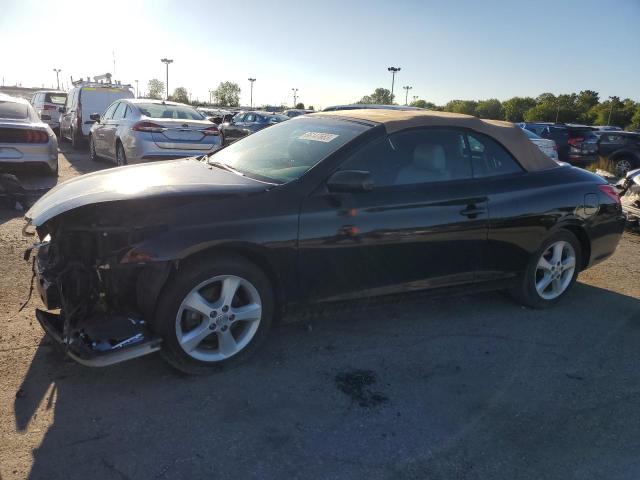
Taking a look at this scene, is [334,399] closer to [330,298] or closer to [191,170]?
[330,298]

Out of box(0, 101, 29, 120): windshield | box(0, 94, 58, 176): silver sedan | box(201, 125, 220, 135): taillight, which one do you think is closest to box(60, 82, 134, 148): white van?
box(0, 101, 29, 120): windshield

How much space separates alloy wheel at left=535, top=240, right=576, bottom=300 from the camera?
186 inches

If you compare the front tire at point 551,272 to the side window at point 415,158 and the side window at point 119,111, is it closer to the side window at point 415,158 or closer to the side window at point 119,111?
the side window at point 415,158

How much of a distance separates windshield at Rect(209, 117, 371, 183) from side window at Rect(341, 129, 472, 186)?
18 cm

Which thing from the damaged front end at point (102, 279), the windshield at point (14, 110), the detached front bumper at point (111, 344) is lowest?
the detached front bumper at point (111, 344)

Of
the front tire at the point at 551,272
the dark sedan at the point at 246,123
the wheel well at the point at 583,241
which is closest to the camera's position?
the front tire at the point at 551,272

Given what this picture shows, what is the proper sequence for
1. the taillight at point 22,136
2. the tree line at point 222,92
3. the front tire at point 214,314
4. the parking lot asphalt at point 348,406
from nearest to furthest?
1. the parking lot asphalt at point 348,406
2. the front tire at point 214,314
3. the taillight at point 22,136
4. the tree line at point 222,92

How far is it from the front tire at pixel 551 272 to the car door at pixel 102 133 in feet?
31.2

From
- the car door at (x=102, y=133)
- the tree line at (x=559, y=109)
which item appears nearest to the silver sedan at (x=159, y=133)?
the car door at (x=102, y=133)

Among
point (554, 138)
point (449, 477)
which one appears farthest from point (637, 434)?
point (554, 138)

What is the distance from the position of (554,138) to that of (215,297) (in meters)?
17.9

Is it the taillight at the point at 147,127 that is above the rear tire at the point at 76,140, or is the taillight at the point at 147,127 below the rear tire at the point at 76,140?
above

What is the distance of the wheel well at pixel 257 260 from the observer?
10.5 feet

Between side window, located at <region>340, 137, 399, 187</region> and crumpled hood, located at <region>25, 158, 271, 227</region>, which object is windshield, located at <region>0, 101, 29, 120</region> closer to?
→ crumpled hood, located at <region>25, 158, 271, 227</region>
